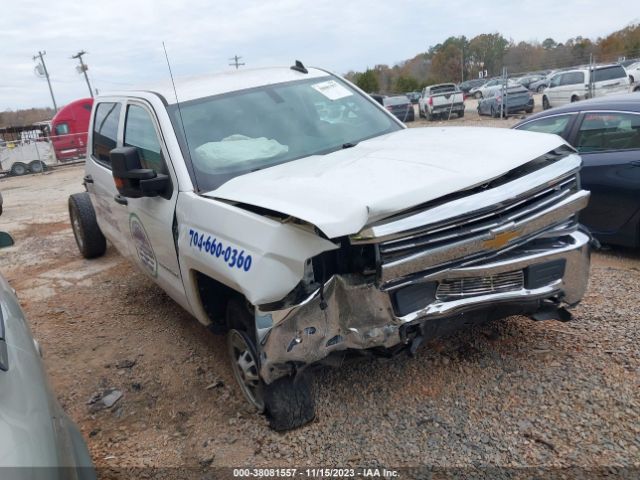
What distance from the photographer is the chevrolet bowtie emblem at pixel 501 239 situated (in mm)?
2527

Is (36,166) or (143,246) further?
(36,166)

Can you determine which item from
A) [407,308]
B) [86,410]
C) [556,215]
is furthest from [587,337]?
[86,410]

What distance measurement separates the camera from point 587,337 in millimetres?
3537

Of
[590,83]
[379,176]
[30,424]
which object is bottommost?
[590,83]

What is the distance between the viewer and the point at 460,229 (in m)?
2.49

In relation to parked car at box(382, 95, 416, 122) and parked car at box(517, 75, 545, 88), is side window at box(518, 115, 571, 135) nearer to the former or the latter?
parked car at box(382, 95, 416, 122)

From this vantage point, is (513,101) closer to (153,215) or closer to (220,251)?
(153,215)

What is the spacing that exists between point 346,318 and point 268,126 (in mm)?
1628

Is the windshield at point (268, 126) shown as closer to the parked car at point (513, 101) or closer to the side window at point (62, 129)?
the parked car at point (513, 101)

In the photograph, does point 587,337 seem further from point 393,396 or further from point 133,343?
point 133,343

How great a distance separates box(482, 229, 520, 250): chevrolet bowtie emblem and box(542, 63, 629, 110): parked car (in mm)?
17936

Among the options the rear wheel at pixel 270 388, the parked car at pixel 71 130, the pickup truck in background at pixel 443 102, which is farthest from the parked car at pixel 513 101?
the rear wheel at pixel 270 388

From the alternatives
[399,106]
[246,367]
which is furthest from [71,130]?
[246,367]

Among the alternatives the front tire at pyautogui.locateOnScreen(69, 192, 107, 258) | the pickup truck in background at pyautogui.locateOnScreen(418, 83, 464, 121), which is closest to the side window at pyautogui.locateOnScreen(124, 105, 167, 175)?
the front tire at pyautogui.locateOnScreen(69, 192, 107, 258)
